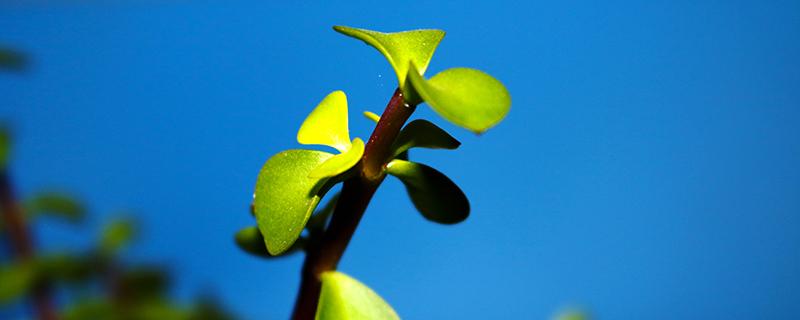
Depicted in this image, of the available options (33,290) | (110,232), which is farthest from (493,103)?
(110,232)

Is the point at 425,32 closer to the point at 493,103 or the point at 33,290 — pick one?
the point at 493,103

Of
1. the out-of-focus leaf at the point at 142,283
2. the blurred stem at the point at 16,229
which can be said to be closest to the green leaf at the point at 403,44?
the blurred stem at the point at 16,229

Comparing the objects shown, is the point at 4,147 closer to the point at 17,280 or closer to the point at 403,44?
the point at 17,280

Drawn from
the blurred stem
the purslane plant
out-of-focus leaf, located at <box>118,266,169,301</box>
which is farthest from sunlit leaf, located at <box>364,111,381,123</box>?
out-of-focus leaf, located at <box>118,266,169,301</box>

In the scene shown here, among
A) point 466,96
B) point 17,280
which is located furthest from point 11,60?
point 466,96

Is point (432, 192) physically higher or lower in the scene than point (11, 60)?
lower
